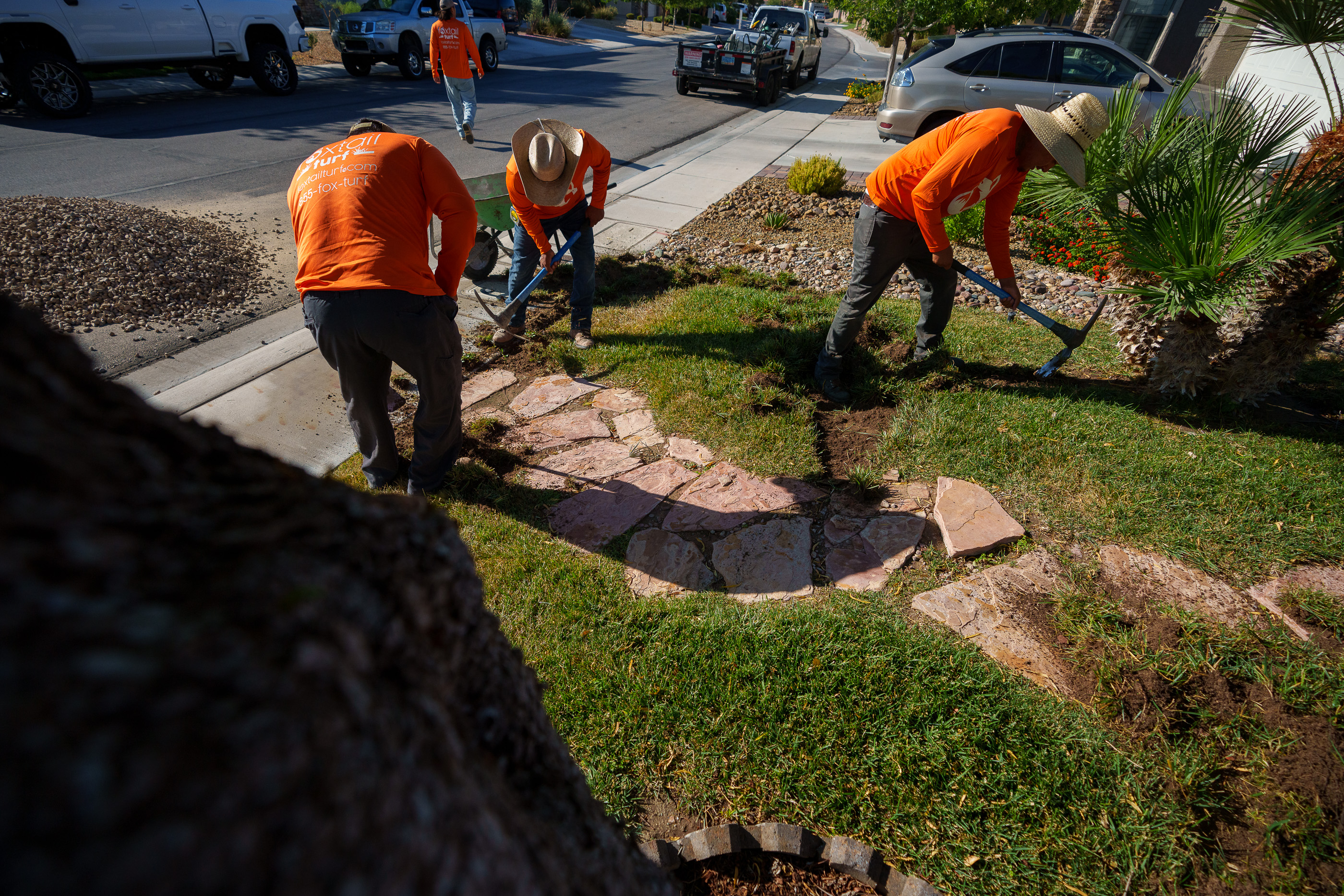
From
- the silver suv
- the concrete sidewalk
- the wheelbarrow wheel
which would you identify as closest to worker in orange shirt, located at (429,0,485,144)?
the concrete sidewalk

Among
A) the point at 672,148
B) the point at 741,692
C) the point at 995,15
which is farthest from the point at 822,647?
the point at 995,15

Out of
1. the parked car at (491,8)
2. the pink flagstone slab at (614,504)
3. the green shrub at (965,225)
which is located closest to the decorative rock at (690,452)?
the pink flagstone slab at (614,504)

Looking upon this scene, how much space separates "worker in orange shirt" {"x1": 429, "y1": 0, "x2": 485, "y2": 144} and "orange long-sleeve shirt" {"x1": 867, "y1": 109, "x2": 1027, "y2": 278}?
8705mm

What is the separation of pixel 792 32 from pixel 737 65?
4.30 meters

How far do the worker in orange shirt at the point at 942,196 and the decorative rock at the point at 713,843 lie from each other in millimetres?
3111

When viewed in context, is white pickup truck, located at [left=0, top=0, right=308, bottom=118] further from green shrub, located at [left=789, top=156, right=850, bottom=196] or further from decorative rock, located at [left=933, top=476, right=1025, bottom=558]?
decorative rock, located at [left=933, top=476, right=1025, bottom=558]

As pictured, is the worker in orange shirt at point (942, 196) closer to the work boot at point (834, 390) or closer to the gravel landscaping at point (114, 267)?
the work boot at point (834, 390)

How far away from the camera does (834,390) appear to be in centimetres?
451

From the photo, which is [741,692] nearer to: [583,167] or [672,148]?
[583,167]

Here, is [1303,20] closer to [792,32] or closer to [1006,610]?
[1006,610]

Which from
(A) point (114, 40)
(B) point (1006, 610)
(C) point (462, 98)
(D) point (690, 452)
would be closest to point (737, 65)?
(C) point (462, 98)

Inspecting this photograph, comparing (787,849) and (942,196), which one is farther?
(942,196)

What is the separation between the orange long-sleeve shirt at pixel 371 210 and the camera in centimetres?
298

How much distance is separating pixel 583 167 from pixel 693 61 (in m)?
13.4
